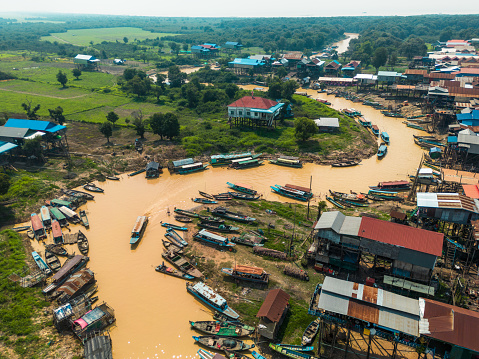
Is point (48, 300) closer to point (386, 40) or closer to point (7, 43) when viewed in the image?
point (386, 40)

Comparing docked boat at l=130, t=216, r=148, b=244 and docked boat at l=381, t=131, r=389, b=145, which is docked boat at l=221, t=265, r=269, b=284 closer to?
docked boat at l=130, t=216, r=148, b=244

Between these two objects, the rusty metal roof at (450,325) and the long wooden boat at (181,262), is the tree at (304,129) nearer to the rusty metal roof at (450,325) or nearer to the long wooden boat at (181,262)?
the long wooden boat at (181,262)

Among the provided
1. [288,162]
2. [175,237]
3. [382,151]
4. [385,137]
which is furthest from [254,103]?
[175,237]

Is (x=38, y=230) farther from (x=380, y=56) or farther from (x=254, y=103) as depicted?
(x=380, y=56)

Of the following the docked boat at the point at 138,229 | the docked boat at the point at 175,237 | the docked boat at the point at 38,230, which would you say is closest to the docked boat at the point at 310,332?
the docked boat at the point at 175,237

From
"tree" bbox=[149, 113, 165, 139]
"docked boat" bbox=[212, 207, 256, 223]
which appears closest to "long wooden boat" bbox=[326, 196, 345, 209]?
"docked boat" bbox=[212, 207, 256, 223]
